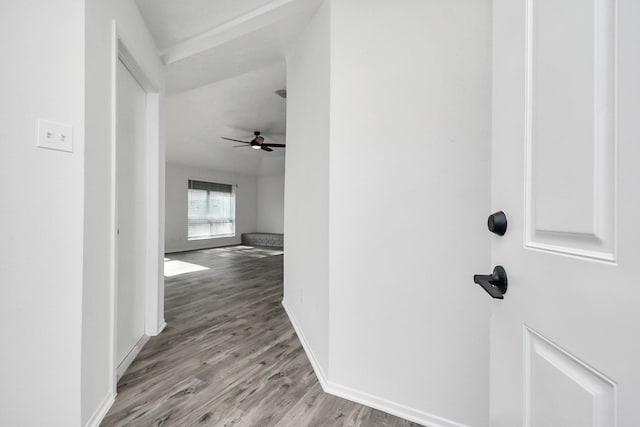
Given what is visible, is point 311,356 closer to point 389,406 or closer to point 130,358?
point 389,406

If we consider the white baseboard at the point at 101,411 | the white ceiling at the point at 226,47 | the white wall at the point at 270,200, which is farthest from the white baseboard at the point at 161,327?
the white wall at the point at 270,200

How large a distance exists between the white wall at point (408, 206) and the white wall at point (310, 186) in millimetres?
40

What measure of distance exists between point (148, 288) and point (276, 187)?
286 inches

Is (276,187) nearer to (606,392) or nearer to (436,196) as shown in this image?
(436,196)

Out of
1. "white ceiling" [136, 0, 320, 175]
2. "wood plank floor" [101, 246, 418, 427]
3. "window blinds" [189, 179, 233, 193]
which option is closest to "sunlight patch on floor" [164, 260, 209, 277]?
"wood plank floor" [101, 246, 418, 427]

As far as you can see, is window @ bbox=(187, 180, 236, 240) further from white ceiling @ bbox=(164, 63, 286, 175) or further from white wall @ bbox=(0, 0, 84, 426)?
white wall @ bbox=(0, 0, 84, 426)

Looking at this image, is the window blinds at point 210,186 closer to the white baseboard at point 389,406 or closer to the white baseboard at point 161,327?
the white baseboard at point 161,327

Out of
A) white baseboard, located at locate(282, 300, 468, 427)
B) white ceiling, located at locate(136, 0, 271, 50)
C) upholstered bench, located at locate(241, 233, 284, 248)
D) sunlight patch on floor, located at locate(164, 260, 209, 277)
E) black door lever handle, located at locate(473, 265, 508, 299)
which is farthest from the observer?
upholstered bench, located at locate(241, 233, 284, 248)

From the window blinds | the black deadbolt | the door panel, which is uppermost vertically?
the window blinds

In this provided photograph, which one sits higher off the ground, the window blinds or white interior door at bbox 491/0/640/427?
the window blinds

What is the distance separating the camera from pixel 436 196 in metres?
1.32

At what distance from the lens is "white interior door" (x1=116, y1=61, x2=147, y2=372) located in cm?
179

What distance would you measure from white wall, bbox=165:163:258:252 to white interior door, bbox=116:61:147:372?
5.12m

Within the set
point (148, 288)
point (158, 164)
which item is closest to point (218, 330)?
point (148, 288)
